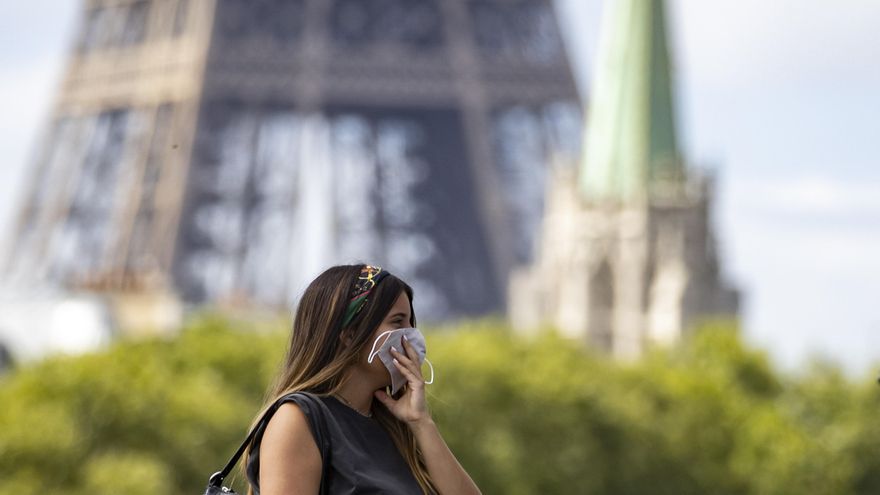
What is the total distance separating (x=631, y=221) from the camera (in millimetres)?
96125

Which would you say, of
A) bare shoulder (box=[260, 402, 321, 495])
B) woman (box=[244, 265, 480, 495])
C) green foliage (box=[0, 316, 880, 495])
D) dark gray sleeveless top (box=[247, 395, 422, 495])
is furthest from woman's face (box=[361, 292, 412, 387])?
green foliage (box=[0, 316, 880, 495])

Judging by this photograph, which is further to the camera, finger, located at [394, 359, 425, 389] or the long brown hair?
the long brown hair

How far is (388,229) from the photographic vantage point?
8975 cm

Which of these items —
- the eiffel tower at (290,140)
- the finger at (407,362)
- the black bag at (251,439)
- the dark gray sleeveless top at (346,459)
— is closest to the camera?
the black bag at (251,439)

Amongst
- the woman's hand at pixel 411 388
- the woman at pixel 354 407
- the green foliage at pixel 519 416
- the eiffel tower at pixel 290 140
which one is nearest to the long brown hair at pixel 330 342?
the woman at pixel 354 407

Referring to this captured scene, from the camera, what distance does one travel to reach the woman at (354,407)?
7.51 meters

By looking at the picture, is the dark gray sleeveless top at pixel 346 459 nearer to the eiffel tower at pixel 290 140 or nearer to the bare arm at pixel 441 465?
the bare arm at pixel 441 465

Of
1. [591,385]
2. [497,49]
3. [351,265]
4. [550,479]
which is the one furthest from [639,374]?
[351,265]

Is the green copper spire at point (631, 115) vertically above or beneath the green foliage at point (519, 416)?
above

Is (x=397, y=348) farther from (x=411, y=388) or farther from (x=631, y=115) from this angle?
(x=631, y=115)

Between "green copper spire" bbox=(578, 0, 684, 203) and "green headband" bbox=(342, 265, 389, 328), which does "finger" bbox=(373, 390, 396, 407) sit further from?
"green copper spire" bbox=(578, 0, 684, 203)

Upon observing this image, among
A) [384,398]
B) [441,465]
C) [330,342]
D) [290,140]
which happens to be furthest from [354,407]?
[290,140]

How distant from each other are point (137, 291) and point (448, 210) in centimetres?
1146

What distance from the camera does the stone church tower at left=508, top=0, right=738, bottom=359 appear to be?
309ft
